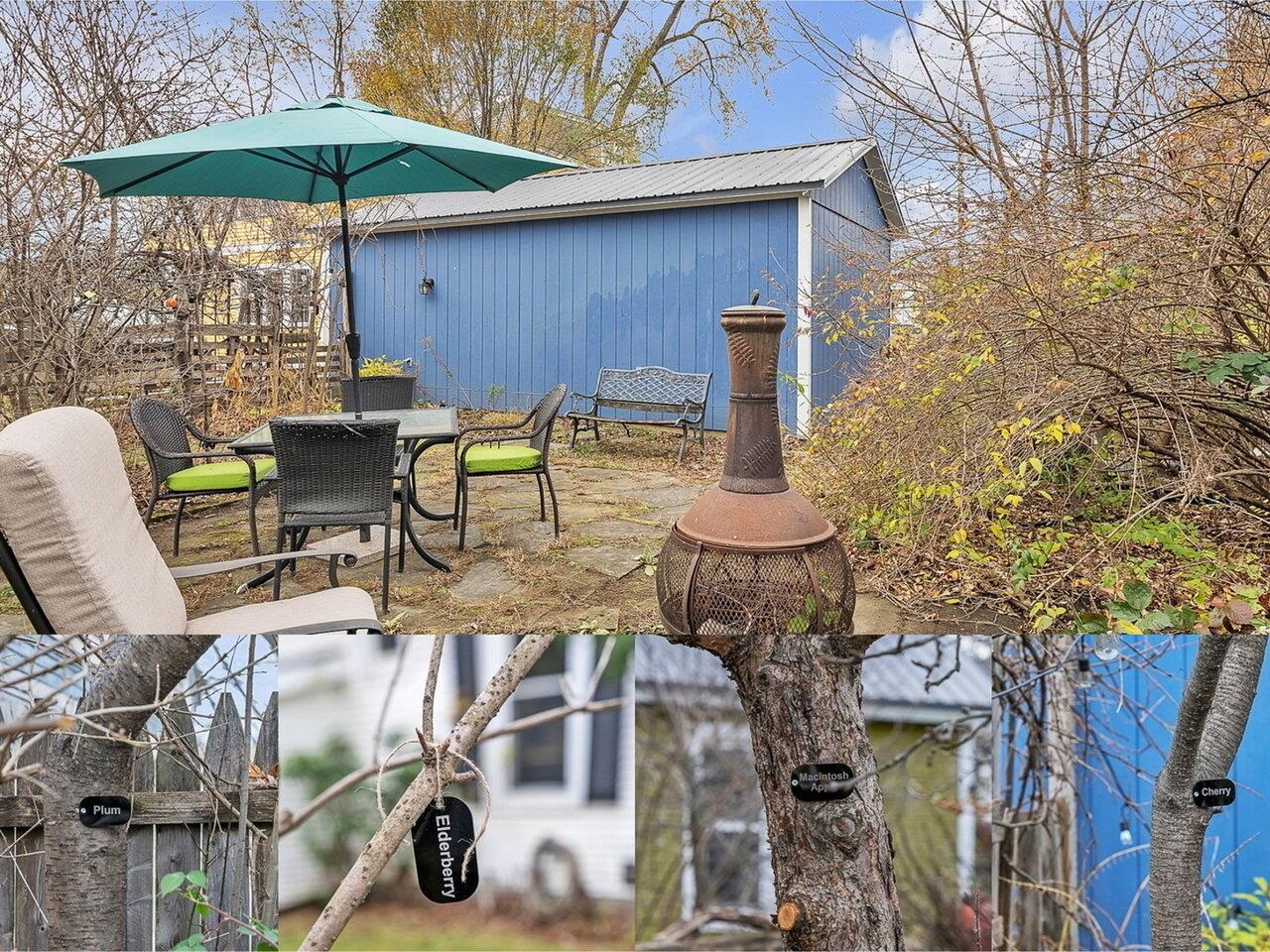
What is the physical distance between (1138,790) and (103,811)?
144cm

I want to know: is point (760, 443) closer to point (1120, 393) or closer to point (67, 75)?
point (1120, 393)

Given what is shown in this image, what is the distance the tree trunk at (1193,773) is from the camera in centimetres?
129

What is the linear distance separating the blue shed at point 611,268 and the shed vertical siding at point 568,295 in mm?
16

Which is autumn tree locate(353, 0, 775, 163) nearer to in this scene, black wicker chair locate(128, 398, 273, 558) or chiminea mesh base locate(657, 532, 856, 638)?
black wicker chair locate(128, 398, 273, 558)

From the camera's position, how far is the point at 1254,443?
3.60 m

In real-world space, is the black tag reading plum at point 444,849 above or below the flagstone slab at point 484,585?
above

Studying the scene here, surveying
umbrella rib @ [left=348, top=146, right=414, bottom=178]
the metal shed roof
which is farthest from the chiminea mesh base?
the metal shed roof

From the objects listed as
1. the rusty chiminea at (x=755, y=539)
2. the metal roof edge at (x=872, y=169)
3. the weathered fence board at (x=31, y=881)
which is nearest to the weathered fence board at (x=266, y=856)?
the weathered fence board at (x=31, y=881)

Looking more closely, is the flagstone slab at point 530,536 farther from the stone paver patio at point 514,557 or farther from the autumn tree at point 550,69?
the autumn tree at point 550,69

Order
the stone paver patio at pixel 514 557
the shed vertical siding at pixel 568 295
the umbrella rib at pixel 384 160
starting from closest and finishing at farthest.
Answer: the stone paver patio at pixel 514 557, the umbrella rib at pixel 384 160, the shed vertical siding at pixel 568 295

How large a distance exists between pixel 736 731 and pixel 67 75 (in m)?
6.21

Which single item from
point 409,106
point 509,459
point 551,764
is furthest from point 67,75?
point 409,106

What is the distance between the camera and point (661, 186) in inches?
390

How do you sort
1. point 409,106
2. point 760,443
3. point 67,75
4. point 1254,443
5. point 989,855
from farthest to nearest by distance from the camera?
1. point 409,106
2. point 67,75
3. point 1254,443
4. point 760,443
5. point 989,855
